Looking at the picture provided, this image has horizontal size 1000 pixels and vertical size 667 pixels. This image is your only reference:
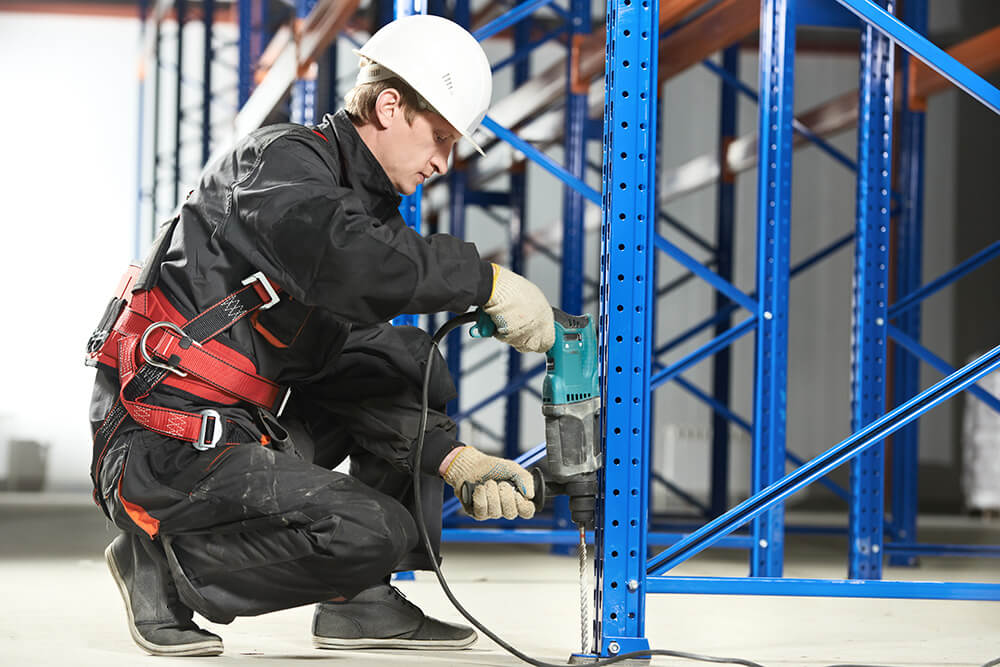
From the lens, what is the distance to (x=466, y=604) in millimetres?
4543

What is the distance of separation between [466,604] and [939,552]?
284 cm

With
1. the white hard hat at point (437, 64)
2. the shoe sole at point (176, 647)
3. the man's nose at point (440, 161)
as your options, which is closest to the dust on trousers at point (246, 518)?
the shoe sole at point (176, 647)

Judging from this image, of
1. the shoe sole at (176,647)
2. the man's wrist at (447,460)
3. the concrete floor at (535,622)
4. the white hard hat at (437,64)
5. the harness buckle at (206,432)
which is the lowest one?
the concrete floor at (535,622)

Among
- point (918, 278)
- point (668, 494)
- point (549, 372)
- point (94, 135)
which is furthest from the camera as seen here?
point (94, 135)

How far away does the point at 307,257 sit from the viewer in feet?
9.38

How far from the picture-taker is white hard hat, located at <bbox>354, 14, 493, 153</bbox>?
122 inches

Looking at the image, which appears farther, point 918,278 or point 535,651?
point 918,278

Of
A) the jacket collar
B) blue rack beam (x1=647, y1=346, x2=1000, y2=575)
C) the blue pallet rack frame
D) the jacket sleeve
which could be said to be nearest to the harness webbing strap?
the jacket sleeve

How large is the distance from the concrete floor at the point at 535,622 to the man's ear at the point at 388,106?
1.46 meters

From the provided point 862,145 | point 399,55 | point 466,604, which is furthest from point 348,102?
point 862,145

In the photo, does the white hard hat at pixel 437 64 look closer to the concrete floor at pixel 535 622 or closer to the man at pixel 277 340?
the man at pixel 277 340

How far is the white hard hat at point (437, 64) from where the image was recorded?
3.10m

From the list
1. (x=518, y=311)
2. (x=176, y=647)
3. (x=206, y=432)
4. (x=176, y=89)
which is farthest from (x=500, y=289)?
(x=176, y=89)

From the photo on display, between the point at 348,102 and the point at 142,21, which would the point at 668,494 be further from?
the point at 348,102
